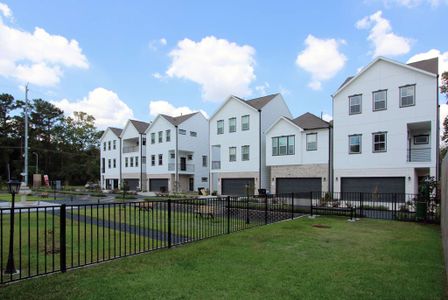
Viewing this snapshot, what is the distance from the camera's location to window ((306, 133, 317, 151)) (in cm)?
2397

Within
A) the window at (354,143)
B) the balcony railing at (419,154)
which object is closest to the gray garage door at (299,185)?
the window at (354,143)

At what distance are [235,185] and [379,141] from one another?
1374 cm

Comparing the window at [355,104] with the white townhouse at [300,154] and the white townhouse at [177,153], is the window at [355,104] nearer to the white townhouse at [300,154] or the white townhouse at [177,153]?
the white townhouse at [300,154]

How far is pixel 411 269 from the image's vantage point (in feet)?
19.1

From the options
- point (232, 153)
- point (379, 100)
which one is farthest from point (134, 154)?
point (379, 100)

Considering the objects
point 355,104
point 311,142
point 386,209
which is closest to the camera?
point 386,209

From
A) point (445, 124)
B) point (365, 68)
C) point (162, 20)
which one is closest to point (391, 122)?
point (365, 68)

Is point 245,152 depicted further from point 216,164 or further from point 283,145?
point 283,145

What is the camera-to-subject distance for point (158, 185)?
37531 millimetres

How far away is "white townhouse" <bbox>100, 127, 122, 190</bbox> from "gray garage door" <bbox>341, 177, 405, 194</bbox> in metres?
32.1

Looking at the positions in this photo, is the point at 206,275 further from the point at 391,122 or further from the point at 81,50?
the point at 391,122

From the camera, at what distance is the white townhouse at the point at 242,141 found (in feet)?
92.1

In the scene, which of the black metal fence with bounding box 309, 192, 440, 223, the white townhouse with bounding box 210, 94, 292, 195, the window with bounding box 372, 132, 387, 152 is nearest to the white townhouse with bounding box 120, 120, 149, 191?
the white townhouse with bounding box 210, 94, 292, 195

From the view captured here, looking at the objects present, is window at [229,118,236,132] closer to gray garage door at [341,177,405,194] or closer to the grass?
gray garage door at [341,177,405,194]
